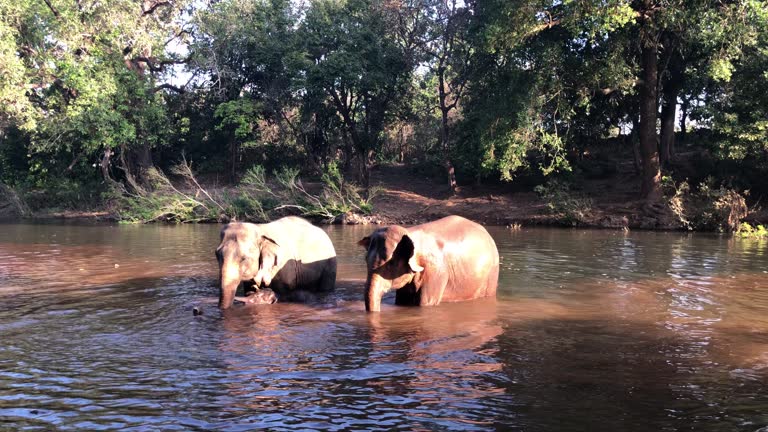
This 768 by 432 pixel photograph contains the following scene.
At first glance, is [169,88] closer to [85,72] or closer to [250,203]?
[85,72]

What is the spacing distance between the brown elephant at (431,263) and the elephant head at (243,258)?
1.66 metres

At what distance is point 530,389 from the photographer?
7.07 m

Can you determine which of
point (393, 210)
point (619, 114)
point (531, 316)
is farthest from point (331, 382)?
point (619, 114)

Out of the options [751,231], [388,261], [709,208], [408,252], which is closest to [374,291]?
[388,261]

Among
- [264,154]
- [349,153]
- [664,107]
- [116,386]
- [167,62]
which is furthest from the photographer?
[264,154]

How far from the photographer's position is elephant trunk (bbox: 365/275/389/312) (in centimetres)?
1060

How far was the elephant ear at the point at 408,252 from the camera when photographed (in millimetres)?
10562

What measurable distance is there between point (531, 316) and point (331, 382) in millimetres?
4777

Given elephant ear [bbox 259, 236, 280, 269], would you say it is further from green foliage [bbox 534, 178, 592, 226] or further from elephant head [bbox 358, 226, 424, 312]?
green foliage [bbox 534, 178, 592, 226]

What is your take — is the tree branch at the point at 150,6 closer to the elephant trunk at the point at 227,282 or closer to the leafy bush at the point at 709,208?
the leafy bush at the point at 709,208

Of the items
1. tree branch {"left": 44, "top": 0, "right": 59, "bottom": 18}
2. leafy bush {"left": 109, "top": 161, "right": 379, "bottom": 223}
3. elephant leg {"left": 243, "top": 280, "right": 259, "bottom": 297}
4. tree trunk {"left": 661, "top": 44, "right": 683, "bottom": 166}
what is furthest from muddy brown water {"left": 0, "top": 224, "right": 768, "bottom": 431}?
tree branch {"left": 44, "top": 0, "right": 59, "bottom": 18}

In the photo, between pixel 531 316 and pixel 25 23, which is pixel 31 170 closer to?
pixel 25 23

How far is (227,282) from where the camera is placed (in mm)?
10695

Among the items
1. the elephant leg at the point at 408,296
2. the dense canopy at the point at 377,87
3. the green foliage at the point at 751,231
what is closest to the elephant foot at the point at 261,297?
the elephant leg at the point at 408,296
